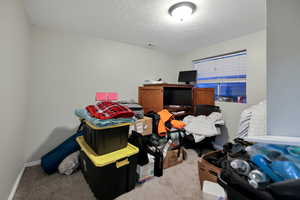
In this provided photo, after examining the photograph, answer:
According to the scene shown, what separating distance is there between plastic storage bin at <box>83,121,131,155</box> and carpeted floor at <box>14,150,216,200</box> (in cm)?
54

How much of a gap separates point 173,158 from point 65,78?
7.44 feet

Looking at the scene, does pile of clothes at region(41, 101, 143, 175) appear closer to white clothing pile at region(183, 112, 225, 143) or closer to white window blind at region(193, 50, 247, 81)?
white clothing pile at region(183, 112, 225, 143)

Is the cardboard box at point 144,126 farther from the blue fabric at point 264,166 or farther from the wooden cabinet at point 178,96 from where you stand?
the blue fabric at point 264,166

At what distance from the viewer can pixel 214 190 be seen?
1.05 metres

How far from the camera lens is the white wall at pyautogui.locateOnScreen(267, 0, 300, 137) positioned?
2.31 ft

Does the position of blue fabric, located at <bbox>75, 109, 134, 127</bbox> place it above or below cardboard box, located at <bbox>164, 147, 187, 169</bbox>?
above

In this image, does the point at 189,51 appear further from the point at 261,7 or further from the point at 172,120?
the point at 172,120

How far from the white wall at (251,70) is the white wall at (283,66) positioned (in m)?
1.59

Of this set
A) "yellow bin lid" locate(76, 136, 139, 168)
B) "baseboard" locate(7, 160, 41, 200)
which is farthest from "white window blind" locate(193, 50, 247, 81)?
"baseboard" locate(7, 160, 41, 200)

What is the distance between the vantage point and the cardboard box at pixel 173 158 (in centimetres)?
179

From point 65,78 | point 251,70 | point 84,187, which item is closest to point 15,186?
point 84,187

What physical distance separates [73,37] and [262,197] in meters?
2.85

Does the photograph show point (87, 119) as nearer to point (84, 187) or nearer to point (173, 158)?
point (84, 187)

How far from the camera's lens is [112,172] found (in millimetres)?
1221
